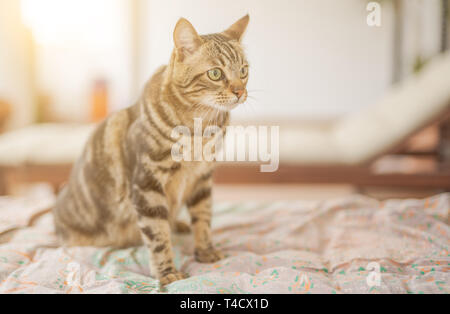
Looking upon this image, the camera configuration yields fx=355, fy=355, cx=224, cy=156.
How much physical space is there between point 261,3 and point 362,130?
119cm

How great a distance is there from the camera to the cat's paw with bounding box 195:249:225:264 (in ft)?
3.25

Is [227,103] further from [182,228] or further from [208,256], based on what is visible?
[182,228]

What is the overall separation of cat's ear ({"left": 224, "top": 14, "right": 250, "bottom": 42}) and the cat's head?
43 mm

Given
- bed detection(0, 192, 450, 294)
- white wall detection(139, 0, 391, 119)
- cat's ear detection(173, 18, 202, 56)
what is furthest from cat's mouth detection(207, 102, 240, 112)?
white wall detection(139, 0, 391, 119)

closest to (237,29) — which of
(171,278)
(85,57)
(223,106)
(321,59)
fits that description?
(223,106)

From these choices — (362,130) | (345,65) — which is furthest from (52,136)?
(345,65)

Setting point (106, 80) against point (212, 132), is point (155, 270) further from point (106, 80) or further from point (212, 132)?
point (106, 80)

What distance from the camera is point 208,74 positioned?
0.91 m

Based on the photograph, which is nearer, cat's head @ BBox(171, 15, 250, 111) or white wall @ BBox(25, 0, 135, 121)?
cat's head @ BBox(171, 15, 250, 111)

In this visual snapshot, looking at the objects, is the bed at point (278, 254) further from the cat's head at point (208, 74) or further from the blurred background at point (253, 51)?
the blurred background at point (253, 51)

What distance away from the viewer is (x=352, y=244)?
3.37ft

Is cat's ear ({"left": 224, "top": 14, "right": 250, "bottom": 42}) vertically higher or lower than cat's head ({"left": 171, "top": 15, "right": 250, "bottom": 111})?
higher

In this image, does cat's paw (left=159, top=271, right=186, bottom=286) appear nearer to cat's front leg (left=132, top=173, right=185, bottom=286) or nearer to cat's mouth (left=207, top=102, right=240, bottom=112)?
cat's front leg (left=132, top=173, right=185, bottom=286)
